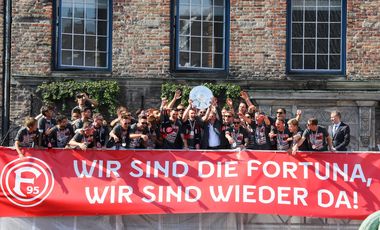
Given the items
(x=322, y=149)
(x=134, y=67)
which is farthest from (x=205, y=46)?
(x=322, y=149)

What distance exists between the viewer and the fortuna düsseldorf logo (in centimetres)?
1279

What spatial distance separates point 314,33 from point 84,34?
213 inches

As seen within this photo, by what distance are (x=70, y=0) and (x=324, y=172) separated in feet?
26.9

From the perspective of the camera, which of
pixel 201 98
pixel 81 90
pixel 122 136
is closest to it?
pixel 122 136

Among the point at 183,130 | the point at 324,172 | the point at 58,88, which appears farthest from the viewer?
the point at 58,88

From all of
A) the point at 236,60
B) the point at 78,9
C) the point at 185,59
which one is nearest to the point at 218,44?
the point at 236,60

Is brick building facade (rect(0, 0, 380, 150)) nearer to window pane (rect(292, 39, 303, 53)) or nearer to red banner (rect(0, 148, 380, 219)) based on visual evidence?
window pane (rect(292, 39, 303, 53))

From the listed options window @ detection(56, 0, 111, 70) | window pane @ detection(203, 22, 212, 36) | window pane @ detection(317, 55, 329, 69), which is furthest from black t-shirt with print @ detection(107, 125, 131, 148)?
window pane @ detection(317, 55, 329, 69)

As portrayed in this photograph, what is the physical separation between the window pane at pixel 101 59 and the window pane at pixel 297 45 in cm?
443

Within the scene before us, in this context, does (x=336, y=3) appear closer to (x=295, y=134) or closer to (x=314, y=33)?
(x=314, y=33)

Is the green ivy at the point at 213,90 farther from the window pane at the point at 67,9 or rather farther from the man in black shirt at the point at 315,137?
the man in black shirt at the point at 315,137

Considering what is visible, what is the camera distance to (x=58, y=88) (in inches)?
695

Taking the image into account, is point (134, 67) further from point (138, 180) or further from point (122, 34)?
point (138, 180)

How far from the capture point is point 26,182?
12812 millimetres
